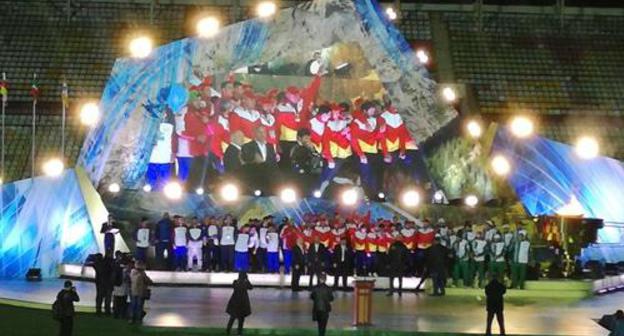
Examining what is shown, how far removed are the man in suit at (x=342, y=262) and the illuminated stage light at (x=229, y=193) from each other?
161 inches

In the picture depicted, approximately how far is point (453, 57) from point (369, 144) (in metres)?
14.1

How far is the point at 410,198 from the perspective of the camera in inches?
1329

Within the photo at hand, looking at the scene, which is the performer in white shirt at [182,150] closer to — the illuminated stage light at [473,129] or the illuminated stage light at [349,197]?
the illuminated stage light at [349,197]

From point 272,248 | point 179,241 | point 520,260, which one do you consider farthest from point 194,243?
point 520,260

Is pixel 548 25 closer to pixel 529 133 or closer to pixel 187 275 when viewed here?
pixel 529 133

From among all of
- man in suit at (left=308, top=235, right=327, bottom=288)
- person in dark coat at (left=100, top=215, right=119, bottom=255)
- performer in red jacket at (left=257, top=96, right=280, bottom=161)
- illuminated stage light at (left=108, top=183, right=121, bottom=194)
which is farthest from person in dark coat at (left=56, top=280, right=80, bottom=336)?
performer in red jacket at (left=257, top=96, right=280, bottom=161)

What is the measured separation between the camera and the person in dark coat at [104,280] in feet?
77.5

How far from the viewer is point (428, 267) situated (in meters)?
29.2

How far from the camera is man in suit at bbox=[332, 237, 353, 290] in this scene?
29938mm

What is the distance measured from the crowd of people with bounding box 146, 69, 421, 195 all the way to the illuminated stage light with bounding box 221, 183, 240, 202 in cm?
41

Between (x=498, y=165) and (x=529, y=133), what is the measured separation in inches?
67.9

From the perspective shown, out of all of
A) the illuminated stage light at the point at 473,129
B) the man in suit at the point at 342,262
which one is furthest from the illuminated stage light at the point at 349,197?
the illuminated stage light at the point at 473,129

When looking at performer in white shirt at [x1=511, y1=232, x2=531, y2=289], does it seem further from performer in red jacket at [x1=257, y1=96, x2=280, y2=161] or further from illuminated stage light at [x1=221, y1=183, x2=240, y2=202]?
illuminated stage light at [x1=221, y1=183, x2=240, y2=202]

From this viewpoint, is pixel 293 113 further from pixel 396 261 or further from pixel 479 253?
pixel 479 253
